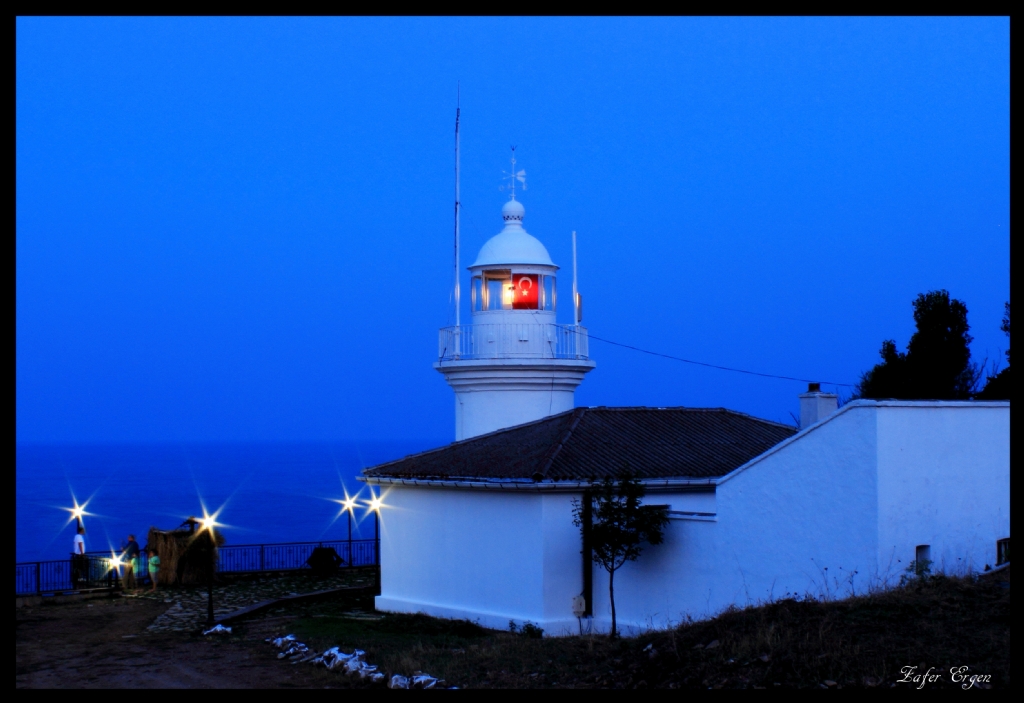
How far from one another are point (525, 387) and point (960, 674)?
579 inches

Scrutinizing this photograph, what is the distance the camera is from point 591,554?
1752 cm

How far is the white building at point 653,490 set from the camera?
47.3 feet

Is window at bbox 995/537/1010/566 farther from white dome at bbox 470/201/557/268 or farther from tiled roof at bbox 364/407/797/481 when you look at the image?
white dome at bbox 470/201/557/268

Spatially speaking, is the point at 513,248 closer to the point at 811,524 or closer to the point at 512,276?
the point at 512,276

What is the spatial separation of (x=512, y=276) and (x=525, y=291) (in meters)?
0.45

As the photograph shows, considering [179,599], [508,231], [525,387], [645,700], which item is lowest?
[179,599]

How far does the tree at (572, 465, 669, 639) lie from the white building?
42cm

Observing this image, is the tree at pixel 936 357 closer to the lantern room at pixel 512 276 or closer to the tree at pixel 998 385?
the tree at pixel 998 385

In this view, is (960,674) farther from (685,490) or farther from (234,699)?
(685,490)

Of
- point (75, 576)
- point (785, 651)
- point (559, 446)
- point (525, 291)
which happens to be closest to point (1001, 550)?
point (785, 651)

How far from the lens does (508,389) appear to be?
23.2 meters

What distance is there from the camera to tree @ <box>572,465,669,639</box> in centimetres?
1594
